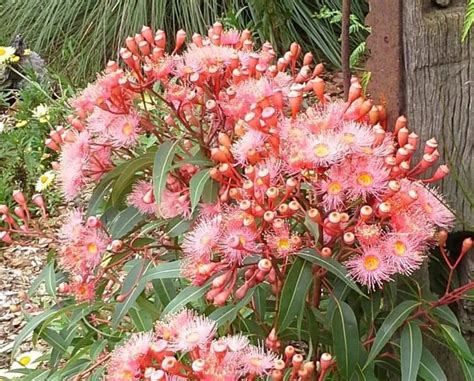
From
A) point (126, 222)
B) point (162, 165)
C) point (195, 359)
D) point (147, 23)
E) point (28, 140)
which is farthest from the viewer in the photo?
point (147, 23)

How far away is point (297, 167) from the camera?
1.34 m

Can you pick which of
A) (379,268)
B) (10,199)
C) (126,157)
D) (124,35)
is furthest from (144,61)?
(124,35)

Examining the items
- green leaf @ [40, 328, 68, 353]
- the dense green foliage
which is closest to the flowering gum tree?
green leaf @ [40, 328, 68, 353]

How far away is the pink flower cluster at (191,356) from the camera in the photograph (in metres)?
1.21

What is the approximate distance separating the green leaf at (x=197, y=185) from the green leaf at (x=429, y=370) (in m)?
0.51

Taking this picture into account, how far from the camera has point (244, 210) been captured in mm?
1308

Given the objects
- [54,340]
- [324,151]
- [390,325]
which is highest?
[324,151]

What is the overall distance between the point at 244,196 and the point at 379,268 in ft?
0.82

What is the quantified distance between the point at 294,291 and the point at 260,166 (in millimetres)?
213

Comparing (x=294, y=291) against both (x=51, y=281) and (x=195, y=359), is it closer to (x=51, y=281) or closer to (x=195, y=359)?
(x=195, y=359)

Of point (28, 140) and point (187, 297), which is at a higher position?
point (187, 297)

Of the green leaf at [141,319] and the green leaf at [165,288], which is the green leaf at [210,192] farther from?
the green leaf at [141,319]

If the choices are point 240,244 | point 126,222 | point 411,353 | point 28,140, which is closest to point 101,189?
point 126,222

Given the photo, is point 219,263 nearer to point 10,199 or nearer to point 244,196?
point 244,196
